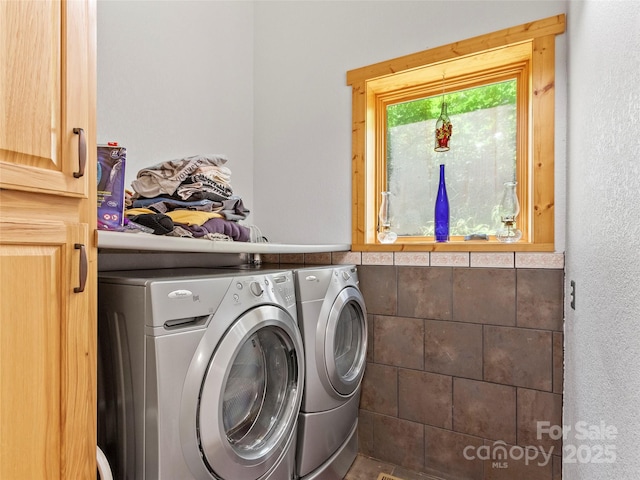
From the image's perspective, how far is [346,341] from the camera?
176 cm

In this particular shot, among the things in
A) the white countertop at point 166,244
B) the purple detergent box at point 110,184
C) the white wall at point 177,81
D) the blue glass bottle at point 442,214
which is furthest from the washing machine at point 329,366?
the white wall at point 177,81

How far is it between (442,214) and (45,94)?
5.31 feet

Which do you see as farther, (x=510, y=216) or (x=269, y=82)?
(x=269, y=82)

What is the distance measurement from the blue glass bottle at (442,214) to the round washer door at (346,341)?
515 millimetres

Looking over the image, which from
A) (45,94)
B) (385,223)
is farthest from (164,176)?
(385,223)

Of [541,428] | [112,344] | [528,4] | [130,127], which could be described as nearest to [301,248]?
[112,344]

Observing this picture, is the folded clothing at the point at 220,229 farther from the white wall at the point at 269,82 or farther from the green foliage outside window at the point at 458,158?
the green foliage outside window at the point at 458,158

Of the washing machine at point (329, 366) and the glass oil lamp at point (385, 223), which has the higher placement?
the glass oil lamp at point (385, 223)

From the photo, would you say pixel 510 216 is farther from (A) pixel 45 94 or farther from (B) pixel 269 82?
(A) pixel 45 94

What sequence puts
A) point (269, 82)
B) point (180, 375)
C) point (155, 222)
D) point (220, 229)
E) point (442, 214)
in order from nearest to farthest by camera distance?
point (180, 375) < point (155, 222) < point (220, 229) < point (442, 214) < point (269, 82)

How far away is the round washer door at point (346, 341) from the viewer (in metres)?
1.50

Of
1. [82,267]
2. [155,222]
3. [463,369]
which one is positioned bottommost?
[463,369]

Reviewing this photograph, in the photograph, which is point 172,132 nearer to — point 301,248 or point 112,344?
point 301,248

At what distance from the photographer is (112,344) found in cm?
93
